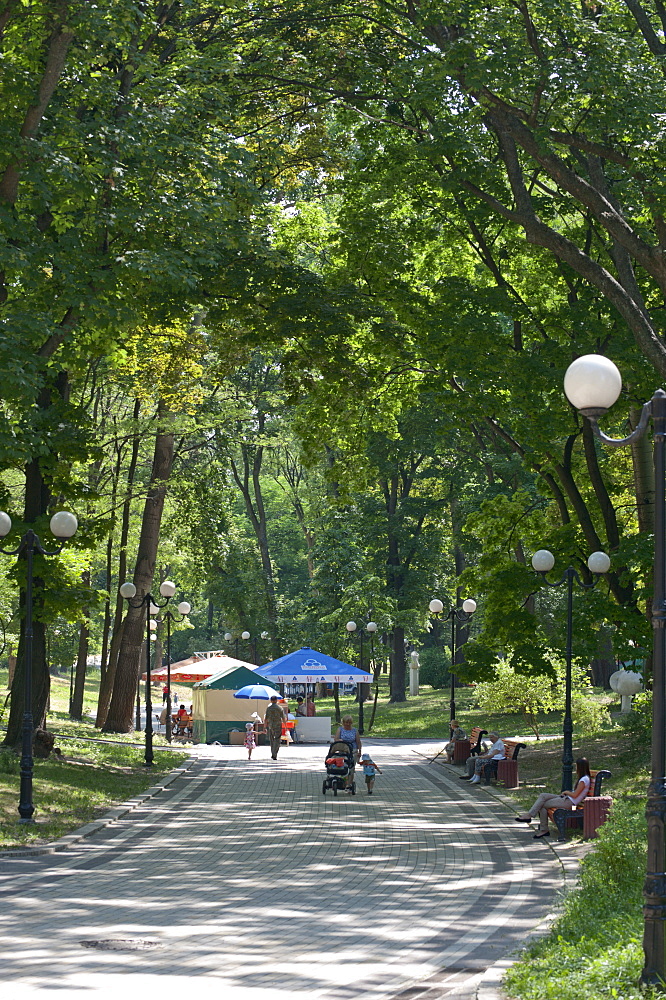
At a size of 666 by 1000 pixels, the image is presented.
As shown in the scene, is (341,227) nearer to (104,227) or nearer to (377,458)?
(104,227)

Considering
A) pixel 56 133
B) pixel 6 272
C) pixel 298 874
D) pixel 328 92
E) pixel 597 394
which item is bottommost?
pixel 298 874

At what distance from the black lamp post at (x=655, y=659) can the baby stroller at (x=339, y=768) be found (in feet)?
46.0

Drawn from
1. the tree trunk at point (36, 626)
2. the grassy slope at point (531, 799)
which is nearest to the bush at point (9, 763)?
the grassy slope at point (531, 799)

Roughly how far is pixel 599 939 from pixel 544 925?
1.92 metres

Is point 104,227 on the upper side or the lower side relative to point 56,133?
lower

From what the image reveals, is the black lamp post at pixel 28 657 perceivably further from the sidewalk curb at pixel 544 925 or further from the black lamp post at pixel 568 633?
the black lamp post at pixel 568 633

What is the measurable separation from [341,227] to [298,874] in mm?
15424

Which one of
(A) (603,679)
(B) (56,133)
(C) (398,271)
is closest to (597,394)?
(B) (56,133)

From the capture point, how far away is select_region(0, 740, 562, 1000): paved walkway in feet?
26.6

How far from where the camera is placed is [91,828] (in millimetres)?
15766

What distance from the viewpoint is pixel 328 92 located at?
2119cm

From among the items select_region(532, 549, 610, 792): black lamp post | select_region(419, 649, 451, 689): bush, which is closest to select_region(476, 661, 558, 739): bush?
select_region(532, 549, 610, 792): black lamp post

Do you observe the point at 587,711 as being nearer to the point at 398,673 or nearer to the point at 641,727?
the point at 641,727

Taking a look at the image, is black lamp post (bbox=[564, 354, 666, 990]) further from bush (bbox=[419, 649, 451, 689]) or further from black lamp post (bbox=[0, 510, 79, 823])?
bush (bbox=[419, 649, 451, 689])
